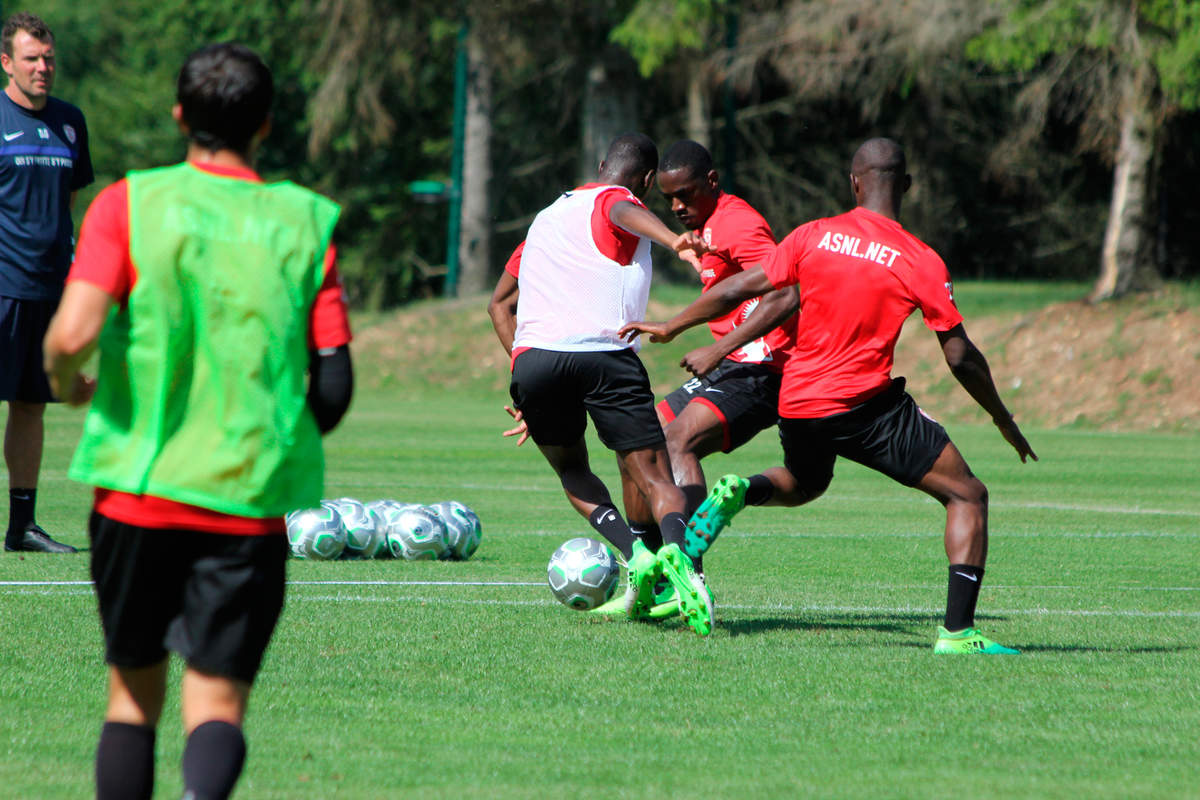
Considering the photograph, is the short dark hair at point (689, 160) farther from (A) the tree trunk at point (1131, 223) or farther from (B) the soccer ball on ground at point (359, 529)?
(A) the tree trunk at point (1131, 223)

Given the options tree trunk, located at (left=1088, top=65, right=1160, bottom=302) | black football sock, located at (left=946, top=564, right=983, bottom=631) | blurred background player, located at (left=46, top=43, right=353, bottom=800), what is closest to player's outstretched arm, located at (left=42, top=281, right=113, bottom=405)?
blurred background player, located at (left=46, top=43, right=353, bottom=800)

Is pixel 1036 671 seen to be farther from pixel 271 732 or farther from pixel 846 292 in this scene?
pixel 271 732

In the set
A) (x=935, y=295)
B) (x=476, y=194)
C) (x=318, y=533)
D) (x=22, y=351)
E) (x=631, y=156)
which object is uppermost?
(x=631, y=156)

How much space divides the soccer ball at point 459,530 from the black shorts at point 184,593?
6.08 metres

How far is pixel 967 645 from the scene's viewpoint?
A: 6.86m

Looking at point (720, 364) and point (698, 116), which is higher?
point (720, 364)

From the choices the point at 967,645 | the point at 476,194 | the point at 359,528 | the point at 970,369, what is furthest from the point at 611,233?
the point at 476,194

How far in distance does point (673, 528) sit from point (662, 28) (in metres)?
26.6

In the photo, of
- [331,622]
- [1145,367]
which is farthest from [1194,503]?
[1145,367]

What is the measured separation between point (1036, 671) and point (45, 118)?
6.22 m

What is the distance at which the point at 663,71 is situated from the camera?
36.1 metres

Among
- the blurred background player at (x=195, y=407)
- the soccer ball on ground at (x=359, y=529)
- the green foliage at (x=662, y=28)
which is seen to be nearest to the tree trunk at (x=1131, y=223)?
the green foliage at (x=662, y=28)

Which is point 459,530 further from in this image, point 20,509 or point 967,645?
point 967,645

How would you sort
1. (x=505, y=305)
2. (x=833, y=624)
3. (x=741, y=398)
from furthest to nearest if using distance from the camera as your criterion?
(x=741, y=398) < (x=505, y=305) < (x=833, y=624)
